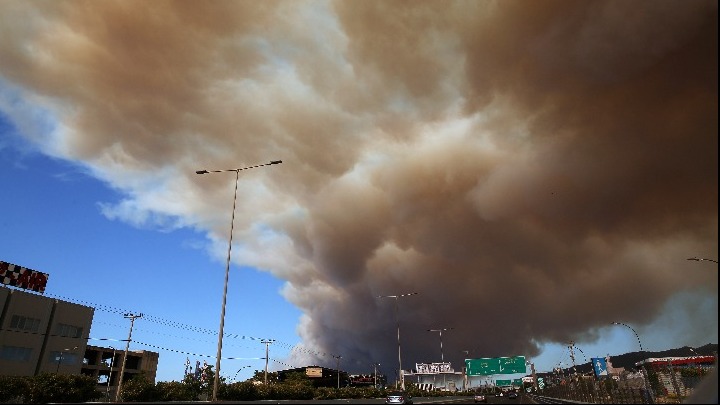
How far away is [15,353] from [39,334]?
17.1 ft

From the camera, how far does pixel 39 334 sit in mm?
81125

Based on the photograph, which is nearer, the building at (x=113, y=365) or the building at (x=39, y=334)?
the building at (x=39, y=334)

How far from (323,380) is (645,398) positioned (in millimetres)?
136199

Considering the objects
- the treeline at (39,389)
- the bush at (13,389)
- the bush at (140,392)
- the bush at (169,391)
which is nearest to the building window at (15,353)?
the bush at (169,391)

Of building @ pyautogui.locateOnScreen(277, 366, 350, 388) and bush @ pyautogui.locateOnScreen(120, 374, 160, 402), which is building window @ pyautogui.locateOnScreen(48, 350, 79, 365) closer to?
bush @ pyautogui.locateOnScreen(120, 374, 160, 402)

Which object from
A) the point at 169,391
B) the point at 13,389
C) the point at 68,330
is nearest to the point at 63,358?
the point at 68,330

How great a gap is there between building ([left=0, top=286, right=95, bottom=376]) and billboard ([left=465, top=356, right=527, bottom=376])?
266 ft

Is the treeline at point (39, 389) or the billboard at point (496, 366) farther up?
the billboard at point (496, 366)

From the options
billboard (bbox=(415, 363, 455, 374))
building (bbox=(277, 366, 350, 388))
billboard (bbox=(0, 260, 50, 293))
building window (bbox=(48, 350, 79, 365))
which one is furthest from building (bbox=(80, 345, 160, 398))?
billboard (bbox=(415, 363, 455, 374))

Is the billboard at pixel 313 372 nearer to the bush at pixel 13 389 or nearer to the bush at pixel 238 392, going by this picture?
the bush at pixel 238 392

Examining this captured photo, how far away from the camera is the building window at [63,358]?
82.8 meters

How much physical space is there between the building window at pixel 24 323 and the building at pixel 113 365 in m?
19.9

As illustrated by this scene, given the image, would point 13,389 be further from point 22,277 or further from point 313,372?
point 313,372

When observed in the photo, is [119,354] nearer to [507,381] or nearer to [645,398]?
[507,381]
